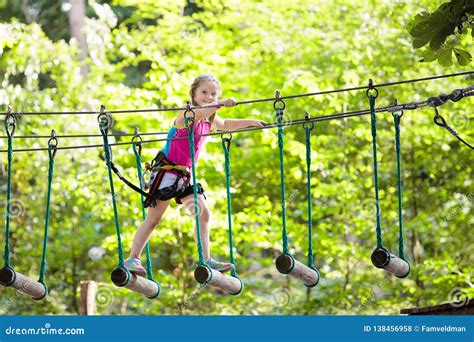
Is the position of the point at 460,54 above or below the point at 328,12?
below

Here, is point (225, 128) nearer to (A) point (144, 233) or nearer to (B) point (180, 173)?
(B) point (180, 173)

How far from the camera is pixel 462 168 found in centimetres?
869

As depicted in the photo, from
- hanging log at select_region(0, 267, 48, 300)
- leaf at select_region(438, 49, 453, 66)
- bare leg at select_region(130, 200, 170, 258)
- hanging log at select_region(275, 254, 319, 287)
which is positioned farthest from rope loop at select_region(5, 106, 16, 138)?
leaf at select_region(438, 49, 453, 66)

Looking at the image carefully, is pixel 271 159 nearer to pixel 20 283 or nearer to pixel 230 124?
pixel 230 124

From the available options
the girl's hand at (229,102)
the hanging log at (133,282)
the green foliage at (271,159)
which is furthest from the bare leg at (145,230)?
the green foliage at (271,159)

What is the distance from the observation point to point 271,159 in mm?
8625

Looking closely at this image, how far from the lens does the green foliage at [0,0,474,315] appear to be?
26.3 ft

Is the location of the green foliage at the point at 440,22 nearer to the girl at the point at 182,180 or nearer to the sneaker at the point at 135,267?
the girl at the point at 182,180

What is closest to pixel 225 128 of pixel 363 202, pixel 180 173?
pixel 180 173

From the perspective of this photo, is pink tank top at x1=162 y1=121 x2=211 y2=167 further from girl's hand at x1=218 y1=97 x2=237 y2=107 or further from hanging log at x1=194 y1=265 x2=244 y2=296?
hanging log at x1=194 y1=265 x2=244 y2=296

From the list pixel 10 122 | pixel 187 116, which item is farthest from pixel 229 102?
pixel 10 122
